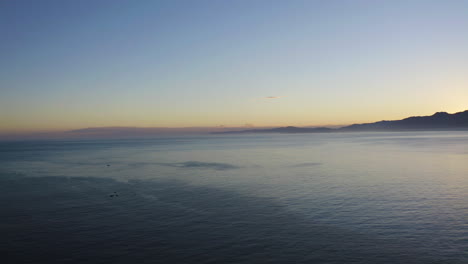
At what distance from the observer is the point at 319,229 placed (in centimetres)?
2298

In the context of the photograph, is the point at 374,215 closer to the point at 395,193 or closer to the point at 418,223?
the point at 418,223

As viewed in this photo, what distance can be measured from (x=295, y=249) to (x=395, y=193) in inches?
813

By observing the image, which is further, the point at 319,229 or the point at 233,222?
the point at 233,222

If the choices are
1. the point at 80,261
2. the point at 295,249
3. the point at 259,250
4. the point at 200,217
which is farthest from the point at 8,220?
the point at 295,249

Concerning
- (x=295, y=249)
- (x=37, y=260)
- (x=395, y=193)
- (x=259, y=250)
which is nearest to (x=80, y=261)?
(x=37, y=260)

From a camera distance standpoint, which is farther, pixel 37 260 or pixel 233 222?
pixel 233 222

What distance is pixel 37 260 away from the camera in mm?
18484

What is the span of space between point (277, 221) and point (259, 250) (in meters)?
6.04

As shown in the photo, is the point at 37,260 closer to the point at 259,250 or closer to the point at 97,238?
the point at 97,238

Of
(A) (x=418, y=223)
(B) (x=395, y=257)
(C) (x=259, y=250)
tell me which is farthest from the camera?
(A) (x=418, y=223)

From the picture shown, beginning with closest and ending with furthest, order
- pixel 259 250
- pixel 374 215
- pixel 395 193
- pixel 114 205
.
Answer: pixel 259 250 → pixel 374 215 → pixel 114 205 → pixel 395 193

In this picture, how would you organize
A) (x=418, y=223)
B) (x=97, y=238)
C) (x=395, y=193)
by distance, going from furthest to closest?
(x=395, y=193)
(x=418, y=223)
(x=97, y=238)

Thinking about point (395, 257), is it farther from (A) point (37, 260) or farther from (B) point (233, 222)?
(A) point (37, 260)

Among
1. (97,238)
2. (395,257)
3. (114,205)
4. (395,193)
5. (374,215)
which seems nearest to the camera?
(395,257)
